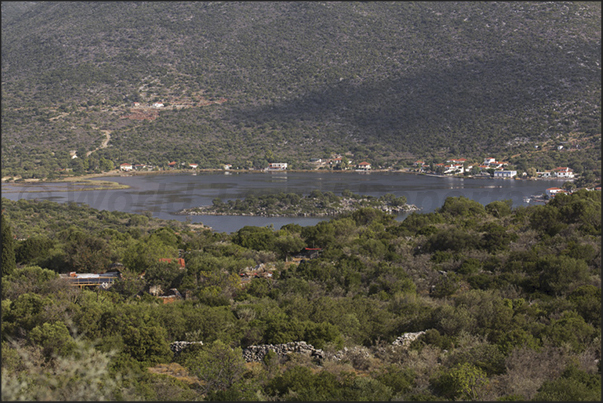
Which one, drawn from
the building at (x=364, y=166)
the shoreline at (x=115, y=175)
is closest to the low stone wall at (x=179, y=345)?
the shoreline at (x=115, y=175)

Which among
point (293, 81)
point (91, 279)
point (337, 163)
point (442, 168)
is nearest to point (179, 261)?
point (91, 279)

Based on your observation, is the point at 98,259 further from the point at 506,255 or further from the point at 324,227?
the point at 506,255

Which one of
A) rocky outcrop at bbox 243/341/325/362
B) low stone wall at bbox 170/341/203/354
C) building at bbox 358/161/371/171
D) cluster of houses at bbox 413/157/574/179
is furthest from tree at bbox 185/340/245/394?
building at bbox 358/161/371/171

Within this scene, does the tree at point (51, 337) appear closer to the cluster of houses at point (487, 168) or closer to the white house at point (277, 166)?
the cluster of houses at point (487, 168)

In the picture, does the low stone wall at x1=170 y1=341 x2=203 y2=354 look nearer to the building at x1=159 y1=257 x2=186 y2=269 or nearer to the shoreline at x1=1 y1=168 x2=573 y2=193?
the building at x1=159 y1=257 x2=186 y2=269

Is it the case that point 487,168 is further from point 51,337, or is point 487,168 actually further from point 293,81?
point 51,337
